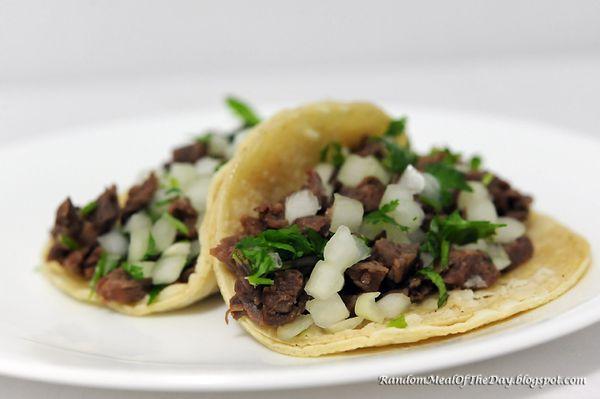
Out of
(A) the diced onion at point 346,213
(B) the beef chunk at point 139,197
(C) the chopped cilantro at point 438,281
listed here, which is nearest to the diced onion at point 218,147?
(B) the beef chunk at point 139,197

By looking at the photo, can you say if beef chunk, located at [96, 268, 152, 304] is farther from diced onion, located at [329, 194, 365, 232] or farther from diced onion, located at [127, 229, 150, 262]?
diced onion, located at [329, 194, 365, 232]

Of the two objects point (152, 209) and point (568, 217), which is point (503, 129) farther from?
point (152, 209)

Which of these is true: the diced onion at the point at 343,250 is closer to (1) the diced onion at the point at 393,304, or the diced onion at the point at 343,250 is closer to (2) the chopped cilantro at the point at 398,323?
(1) the diced onion at the point at 393,304

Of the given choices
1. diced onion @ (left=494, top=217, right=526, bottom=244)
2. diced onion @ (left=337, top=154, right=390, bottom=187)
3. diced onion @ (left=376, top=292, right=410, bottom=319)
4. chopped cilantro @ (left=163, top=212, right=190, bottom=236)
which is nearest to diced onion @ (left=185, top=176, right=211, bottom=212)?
chopped cilantro @ (left=163, top=212, right=190, bottom=236)

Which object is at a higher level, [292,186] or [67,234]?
[292,186]

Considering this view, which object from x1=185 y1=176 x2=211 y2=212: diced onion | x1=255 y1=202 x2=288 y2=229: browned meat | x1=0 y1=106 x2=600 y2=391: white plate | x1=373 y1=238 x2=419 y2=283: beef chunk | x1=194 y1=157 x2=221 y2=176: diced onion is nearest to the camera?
x1=0 y1=106 x2=600 y2=391: white plate

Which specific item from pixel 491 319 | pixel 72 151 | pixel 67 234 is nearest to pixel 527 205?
pixel 491 319
